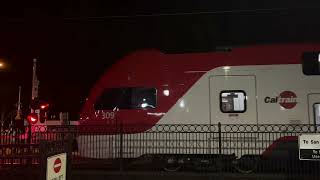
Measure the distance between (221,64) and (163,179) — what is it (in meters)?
3.92

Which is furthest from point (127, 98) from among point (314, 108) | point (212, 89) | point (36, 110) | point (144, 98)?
point (314, 108)

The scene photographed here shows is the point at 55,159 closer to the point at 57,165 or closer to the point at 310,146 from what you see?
the point at 57,165

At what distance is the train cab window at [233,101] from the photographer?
13070 millimetres

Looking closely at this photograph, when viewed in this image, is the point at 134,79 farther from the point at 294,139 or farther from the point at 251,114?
the point at 294,139

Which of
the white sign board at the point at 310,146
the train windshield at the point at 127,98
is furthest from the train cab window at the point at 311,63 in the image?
the train windshield at the point at 127,98

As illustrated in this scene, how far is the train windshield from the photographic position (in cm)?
1379

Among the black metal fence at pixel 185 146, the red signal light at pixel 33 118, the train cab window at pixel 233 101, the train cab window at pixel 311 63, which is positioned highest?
the train cab window at pixel 311 63

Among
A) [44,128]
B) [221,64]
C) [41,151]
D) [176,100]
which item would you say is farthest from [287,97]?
[41,151]

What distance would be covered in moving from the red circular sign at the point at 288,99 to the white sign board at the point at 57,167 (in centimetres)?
801

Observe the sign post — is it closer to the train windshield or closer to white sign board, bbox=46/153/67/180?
white sign board, bbox=46/153/67/180

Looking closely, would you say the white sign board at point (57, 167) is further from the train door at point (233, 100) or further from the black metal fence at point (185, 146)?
the train door at point (233, 100)

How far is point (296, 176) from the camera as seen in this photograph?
1148cm

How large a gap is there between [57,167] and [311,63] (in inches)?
357

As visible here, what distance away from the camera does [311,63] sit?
12.9 meters
